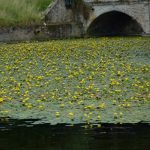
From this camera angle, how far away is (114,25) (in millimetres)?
56469

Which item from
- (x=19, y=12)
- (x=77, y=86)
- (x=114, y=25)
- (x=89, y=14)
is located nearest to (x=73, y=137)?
(x=77, y=86)

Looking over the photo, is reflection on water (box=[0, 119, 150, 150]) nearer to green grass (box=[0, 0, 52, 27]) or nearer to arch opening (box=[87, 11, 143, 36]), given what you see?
green grass (box=[0, 0, 52, 27])

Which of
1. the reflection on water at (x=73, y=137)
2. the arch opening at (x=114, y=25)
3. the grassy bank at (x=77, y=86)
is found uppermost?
the arch opening at (x=114, y=25)

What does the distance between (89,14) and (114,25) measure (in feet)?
16.1

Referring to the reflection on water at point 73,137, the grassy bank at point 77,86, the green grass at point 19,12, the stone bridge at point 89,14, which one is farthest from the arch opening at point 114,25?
the reflection on water at point 73,137

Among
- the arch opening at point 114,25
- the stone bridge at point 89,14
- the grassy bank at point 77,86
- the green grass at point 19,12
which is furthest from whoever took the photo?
the arch opening at point 114,25

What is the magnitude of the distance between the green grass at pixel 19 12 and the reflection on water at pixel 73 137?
34578 mm

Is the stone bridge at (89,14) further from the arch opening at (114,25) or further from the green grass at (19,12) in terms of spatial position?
the green grass at (19,12)

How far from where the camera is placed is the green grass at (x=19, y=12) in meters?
48.2

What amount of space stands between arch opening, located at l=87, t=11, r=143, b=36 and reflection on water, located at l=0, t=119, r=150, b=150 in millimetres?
39364

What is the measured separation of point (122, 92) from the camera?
57.4 feet

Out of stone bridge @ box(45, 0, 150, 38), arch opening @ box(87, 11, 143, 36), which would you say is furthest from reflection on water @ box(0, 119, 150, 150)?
arch opening @ box(87, 11, 143, 36)

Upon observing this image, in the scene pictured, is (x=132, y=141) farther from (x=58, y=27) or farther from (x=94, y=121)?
(x=58, y=27)

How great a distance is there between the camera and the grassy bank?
1459 centimetres
